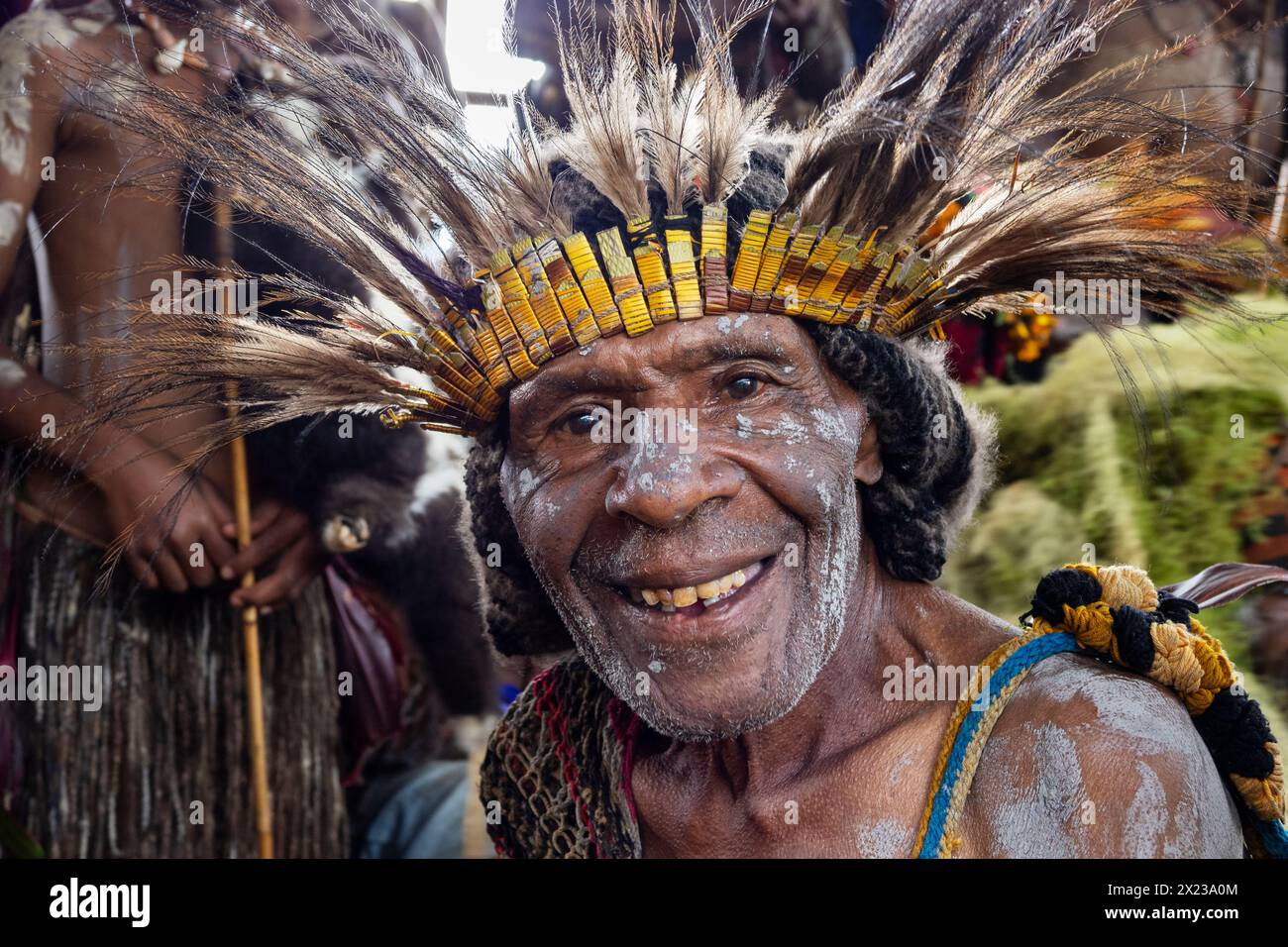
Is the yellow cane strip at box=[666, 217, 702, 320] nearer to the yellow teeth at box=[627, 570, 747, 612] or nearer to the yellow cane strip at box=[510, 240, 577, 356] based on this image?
the yellow cane strip at box=[510, 240, 577, 356]

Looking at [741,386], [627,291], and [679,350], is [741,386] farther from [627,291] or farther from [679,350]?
[627,291]

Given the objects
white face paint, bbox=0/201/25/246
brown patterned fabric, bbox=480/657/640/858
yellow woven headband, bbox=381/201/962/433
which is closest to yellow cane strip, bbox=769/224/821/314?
yellow woven headband, bbox=381/201/962/433

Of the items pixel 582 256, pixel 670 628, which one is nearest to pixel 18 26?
pixel 582 256

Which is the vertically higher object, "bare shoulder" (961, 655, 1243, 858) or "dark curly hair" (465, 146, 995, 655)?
"dark curly hair" (465, 146, 995, 655)

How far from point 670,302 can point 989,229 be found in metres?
0.61

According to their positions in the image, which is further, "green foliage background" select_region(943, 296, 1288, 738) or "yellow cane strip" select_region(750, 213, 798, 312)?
"green foliage background" select_region(943, 296, 1288, 738)

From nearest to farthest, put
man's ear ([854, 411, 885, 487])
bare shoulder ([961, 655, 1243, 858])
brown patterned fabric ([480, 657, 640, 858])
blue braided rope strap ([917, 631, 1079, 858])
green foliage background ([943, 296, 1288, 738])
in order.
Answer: bare shoulder ([961, 655, 1243, 858]) < blue braided rope strap ([917, 631, 1079, 858]) < man's ear ([854, 411, 885, 487]) < brown patterned fabric ([480, 657, 640, 858]) < green foliage background ([943, 296, 1288, 738])

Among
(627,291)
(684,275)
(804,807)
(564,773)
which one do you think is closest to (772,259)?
(684,275)

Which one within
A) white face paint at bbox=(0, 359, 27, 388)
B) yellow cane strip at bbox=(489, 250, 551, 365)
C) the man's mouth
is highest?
white face paint at bbox=(0, 359, 27, 388)

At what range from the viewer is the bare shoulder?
6.16 ft

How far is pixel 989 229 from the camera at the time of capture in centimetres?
221

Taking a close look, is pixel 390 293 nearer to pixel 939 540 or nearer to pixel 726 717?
pixel 726 717

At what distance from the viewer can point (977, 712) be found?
6.76 feet

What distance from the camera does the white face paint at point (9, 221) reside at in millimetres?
3594
